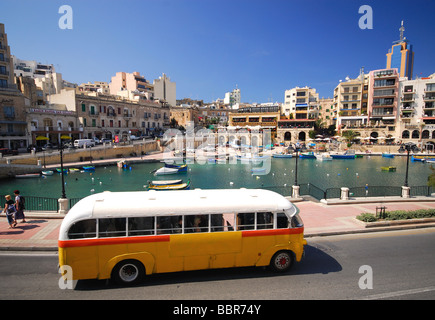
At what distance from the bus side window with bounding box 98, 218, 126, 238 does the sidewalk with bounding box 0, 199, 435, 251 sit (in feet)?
15.3

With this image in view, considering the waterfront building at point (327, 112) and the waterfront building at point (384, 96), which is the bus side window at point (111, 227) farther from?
the waterfront building at point (327, 112)

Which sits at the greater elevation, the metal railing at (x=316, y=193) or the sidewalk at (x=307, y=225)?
the sidewalk at (x=307, y=225)

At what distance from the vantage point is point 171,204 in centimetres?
746

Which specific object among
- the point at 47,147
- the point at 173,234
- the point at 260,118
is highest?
the point at 260,118

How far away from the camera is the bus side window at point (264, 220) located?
7.85 meters

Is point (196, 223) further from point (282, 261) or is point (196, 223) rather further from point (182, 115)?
point (182, 115)

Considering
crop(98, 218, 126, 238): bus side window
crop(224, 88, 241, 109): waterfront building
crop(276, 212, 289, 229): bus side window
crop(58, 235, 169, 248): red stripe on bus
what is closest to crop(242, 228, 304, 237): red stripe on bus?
crop(276, 212, 289, 229): bus side window

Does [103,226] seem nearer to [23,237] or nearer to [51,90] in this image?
[23,237]

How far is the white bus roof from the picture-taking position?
7.06m

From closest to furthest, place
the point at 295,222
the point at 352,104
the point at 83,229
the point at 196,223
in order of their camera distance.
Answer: the point at 83,229, the point at 196,223, the point at 295,222, the point at 352,104

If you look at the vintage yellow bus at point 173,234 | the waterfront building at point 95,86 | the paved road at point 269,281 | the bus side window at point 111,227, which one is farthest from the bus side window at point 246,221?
the waterfront building at point 95,86

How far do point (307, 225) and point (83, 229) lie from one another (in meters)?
10.2

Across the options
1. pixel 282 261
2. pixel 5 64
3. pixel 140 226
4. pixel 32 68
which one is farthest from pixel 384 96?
pixel 32 68

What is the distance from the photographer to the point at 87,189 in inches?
1178
